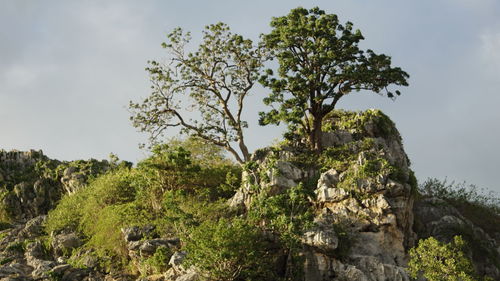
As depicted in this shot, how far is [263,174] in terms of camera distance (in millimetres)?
25969

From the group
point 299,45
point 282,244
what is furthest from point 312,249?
point 299,45

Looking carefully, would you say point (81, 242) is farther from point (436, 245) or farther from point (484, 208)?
point (484, 208)

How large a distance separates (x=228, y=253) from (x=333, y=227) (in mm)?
5642

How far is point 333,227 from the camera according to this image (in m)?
23.5

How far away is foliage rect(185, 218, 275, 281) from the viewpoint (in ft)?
66.1

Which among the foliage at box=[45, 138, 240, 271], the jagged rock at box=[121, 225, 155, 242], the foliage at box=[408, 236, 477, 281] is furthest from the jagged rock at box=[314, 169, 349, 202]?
the jagged rock at box=[121, 225, 155, 242]

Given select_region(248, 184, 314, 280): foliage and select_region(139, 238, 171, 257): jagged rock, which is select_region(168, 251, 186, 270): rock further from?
select_region(248, 184, 314, 280): foliage

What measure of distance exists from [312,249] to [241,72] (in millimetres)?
15453

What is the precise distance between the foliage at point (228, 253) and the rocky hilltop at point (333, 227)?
0.66 m

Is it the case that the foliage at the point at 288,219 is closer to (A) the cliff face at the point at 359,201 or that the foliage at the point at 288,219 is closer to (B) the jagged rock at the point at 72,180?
(A) the cliff face at the point at 359,201

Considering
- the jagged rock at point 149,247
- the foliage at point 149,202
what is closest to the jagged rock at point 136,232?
the foliage at point 149,202

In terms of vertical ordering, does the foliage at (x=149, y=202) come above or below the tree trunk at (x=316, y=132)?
below

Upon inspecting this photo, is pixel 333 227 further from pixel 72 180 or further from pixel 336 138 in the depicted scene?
pixel 72 180

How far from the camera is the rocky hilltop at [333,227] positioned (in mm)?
22344
